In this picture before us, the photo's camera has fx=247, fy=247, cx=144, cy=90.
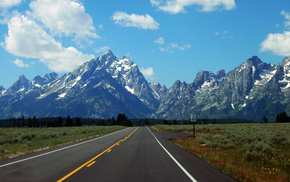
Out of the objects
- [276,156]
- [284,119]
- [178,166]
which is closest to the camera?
[178,166]

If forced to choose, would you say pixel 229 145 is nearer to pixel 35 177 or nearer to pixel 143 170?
pixel 143 170

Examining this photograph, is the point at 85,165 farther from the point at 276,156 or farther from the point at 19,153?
the point at 276,156

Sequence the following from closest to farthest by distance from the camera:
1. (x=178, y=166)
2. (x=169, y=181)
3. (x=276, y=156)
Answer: (x=169, y=181)
(x=178, y=166)
(x=276, y=156)

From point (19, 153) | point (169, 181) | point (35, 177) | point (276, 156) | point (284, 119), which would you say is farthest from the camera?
point (284, 119)

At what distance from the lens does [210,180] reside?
916 centimetres

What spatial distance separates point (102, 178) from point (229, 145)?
14.8 metres

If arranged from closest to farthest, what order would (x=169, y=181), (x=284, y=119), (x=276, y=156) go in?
(x=169, y=181) → (x=276, y=156) → (x=284, y=119)

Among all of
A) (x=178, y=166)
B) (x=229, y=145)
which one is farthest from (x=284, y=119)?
(x=178, y=166)

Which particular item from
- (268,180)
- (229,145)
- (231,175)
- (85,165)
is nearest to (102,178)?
(85,165)

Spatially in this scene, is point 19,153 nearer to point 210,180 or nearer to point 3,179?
point 3,179

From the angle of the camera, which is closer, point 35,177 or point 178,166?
point 35,177

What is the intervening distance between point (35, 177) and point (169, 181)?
514cm

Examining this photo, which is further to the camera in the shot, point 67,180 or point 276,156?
point 276,156

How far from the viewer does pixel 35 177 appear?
9531mm
